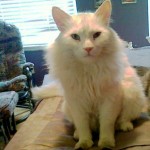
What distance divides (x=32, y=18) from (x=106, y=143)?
2.72 meters

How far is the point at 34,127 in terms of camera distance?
157cm

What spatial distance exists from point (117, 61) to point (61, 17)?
32 centimetres

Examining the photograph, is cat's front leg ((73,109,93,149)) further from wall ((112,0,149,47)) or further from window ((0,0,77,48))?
Result: window ((0,0,77,48))

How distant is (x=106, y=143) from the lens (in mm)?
1165

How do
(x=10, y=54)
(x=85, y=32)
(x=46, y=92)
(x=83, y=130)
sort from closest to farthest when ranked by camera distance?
(x=85, y=32), (x=83, y=130), (x=46, y=92), (x=10, y=54)

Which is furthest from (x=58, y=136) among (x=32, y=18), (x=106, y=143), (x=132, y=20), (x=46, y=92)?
(x=32, y=18)

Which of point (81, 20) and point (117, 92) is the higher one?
point (81, 20)

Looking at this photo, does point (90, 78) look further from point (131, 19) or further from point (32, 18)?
point (32, 18)

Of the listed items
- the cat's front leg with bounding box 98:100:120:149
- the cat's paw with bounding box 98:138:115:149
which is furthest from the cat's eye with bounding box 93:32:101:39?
the cat's paw with bounding box 98:138:115:149

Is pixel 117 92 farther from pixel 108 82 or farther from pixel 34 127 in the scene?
pixel 34 127

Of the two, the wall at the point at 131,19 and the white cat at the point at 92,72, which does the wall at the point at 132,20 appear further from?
the white cat at the point at 92,72

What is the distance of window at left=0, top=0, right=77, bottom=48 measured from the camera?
3525 millimetres

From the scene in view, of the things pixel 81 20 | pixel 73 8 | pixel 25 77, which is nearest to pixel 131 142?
pixel 81 20

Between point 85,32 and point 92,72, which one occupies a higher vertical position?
point 85,32
